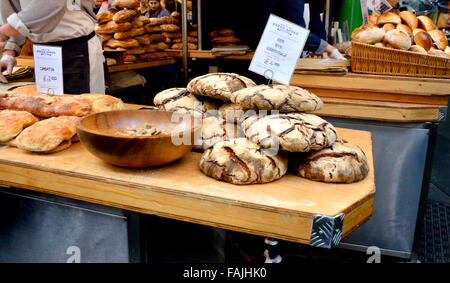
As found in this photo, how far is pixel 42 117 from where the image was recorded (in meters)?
1.53

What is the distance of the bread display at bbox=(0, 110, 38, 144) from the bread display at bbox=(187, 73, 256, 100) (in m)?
0.65

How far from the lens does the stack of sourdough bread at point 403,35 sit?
7.11 ft

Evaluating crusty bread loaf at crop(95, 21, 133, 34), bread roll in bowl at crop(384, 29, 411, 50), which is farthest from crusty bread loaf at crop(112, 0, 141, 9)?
bread roll in bowl at crop(384, 29, 411, 50)

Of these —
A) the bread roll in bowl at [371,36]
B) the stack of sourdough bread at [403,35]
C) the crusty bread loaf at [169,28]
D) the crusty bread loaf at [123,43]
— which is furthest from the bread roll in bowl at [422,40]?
the crusty bread loaf at [169,28]

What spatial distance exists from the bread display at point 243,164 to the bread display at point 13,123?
0.75 meters

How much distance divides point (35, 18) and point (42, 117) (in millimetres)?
689

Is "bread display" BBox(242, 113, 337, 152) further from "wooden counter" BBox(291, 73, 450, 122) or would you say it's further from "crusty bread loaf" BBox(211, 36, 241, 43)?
"crusty bread loaf" BBox(211, 36, 241, 43)

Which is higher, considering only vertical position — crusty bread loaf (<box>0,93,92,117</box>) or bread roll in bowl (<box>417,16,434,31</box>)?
bread roll in bowl (<box>417,16,434,31</box>)

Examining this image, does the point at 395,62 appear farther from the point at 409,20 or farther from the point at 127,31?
the point at 127,31

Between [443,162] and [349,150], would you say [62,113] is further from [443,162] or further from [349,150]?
[443,162]

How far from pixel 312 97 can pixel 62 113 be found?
997 millimetres

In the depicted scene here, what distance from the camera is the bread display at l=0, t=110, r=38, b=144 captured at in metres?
1.29

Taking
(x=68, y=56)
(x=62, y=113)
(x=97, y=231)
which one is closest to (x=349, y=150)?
(x=97, y=231)

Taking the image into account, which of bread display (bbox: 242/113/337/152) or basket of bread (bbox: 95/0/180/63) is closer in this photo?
bread display (bbox: 242/113/337/152)
